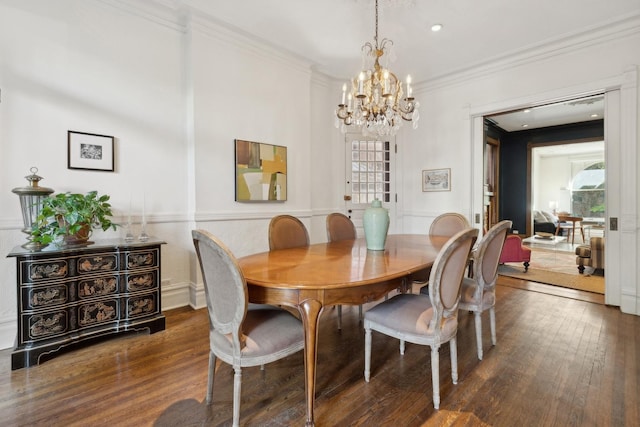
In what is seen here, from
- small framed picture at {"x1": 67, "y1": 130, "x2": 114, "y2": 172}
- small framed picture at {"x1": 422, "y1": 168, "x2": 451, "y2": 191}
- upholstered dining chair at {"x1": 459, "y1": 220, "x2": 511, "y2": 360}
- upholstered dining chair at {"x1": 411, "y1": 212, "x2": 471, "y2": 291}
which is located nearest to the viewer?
upholstered dining chair at {"x1": 459, "y1": 220, "x2": 511, "y2": 360}

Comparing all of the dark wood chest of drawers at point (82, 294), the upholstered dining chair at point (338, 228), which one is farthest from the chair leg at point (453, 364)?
the dark wood chest of drawers at point (82, 294)

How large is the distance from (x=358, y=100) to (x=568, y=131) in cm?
722

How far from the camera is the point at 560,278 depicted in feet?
14.5

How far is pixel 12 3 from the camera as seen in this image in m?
2.38

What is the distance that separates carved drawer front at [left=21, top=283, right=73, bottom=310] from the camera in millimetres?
2070

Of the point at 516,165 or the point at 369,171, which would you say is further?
the point at 516,165

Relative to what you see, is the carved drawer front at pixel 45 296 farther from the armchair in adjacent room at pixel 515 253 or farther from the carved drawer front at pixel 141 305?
the armchair in adjacent room at pixel 515 253

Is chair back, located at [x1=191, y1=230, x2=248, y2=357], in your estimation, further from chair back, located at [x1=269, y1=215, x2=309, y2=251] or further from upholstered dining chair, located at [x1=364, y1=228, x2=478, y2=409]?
chair back, located at [x1=269, y1=215, x2=309, y2=251]

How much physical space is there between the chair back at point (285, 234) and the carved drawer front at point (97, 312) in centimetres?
135

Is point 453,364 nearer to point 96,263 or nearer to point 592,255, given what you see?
point 96,263

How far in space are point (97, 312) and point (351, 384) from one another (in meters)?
2.02

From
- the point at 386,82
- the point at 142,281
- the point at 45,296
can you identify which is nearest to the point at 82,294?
the point at 45,296

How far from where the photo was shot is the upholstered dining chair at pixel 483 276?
7.14ft

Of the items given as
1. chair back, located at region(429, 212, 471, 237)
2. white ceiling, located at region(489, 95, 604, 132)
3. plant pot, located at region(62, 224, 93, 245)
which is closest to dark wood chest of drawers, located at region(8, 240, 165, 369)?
plant pot, located at region(62, 224, 93, 245)
